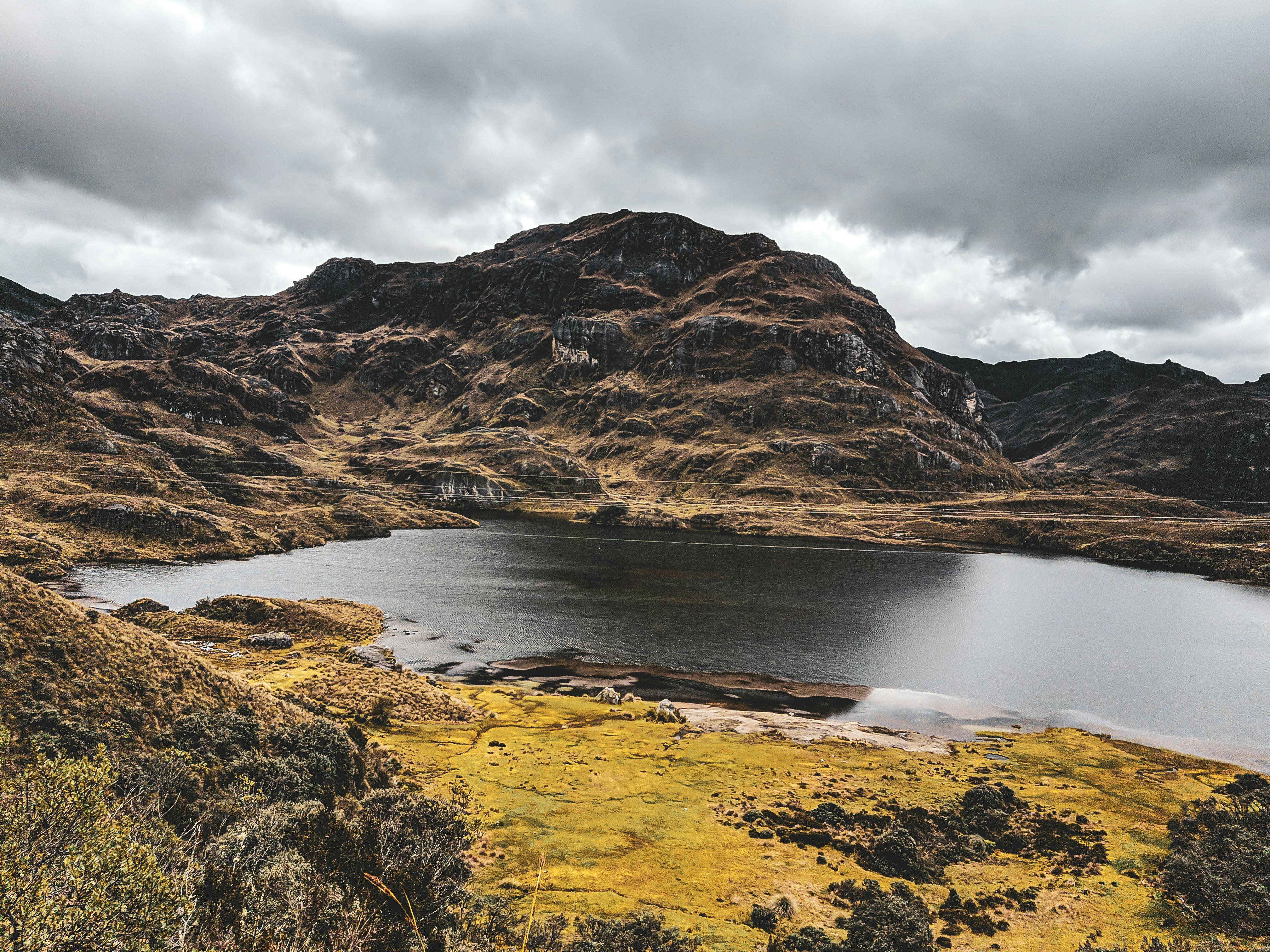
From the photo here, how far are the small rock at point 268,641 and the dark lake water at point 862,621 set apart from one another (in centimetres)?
1010

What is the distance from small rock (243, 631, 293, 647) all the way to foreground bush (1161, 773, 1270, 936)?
63.3 metres

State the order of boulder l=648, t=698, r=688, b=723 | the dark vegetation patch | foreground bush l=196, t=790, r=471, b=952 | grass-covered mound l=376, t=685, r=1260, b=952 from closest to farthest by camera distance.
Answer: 1. foreground bush l=196, t=790, r=471, b=952
2. grass-covered mound l=376, t=685, r=1260, b=952
3. the dark vegetation patch
4. boulder l=648, t=698, r=688, b=723

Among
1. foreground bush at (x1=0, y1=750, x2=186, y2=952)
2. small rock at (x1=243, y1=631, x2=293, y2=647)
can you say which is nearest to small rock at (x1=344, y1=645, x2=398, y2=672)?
small rock at (x1=243, y1=631, x2=293, y2=647)

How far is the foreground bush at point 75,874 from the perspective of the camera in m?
7.51

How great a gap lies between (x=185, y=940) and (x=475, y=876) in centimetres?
1300

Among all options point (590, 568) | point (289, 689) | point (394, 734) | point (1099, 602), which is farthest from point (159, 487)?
point (1099, 602)

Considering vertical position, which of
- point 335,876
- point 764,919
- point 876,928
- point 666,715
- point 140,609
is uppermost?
point 335,876

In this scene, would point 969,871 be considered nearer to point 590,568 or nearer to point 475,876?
point 475,876

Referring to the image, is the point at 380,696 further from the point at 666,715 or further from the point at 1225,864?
the point at 1225,864

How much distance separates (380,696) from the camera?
40438 millimetres

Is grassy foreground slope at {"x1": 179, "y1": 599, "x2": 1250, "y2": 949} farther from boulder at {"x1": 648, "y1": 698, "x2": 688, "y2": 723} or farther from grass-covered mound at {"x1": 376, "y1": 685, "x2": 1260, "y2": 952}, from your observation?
boulder at {"x1": 648, "y1": 698, "x2": 688, "y2": 723}

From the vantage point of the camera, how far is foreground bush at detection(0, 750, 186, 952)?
296 inches

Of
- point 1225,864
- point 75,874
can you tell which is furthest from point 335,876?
point 1225,864

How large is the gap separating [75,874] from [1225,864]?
1388 inches
